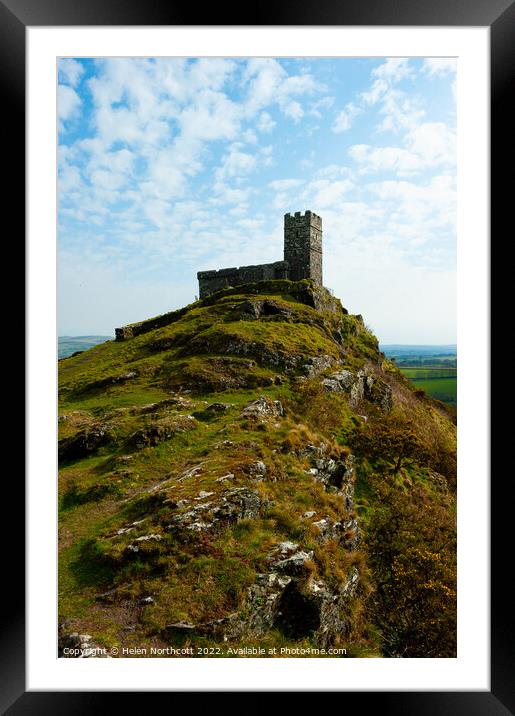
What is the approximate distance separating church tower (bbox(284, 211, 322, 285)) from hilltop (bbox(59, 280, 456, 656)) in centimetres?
1277

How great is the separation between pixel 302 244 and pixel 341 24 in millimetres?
31185

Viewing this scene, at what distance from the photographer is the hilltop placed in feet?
29.7

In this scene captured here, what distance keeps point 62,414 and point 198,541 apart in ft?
45.2

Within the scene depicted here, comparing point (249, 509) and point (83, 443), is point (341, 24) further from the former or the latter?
point (83, 443)

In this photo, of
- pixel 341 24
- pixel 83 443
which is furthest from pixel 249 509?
pixel 341 24

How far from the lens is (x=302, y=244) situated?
122 ft

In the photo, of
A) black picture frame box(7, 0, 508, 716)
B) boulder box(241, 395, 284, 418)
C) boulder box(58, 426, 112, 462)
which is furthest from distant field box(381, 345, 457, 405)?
boulder box(58, 426, 112, 462)

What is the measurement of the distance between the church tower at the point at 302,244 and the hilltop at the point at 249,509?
12.8 metres

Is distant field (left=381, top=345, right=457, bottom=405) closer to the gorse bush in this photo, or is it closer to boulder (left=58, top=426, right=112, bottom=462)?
the gorse bush

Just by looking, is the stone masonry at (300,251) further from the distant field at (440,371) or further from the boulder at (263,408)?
the boulder at (263,408)

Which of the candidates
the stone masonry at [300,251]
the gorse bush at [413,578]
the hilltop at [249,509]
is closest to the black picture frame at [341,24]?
the hilltop at [249,509]

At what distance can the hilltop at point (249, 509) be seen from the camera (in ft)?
29.7

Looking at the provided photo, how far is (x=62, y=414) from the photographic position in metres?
20.6
